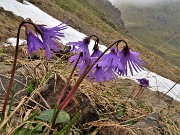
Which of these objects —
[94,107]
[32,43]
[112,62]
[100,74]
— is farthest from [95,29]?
[32,43]

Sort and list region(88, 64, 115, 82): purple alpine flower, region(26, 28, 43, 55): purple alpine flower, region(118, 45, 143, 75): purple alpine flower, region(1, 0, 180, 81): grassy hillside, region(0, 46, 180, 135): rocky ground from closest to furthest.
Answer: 1. region(26, 28, 43, 55): purple alpine flower
2. region(118, 45, 143, 75): purple alpine flower
3. region(88, 64, 115, 82): purple alpine flower
4. region(0, 46, 180, 135): rocky ground
5. region(1, 0, 180, 81): grassy hillside

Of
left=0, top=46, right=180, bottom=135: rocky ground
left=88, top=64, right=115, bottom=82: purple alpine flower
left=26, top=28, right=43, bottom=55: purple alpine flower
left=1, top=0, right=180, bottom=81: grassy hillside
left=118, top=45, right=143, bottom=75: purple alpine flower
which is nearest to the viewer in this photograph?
left=26, top=28, right=43, bottom=55: purple alpine flower

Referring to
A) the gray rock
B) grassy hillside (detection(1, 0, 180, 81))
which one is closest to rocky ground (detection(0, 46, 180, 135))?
the gray rock

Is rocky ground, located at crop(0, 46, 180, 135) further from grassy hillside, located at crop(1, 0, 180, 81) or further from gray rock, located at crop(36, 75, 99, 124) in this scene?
grassy hillside, located at crop(1, 0, 180, 81)

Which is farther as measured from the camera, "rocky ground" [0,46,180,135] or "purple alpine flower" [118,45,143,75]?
"rocky ground" [0,46,180,135]

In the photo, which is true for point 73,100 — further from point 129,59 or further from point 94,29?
point 94,29

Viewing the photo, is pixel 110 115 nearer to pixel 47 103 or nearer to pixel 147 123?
pixel 147 123

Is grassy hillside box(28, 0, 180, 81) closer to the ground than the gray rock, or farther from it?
closer to the ground
